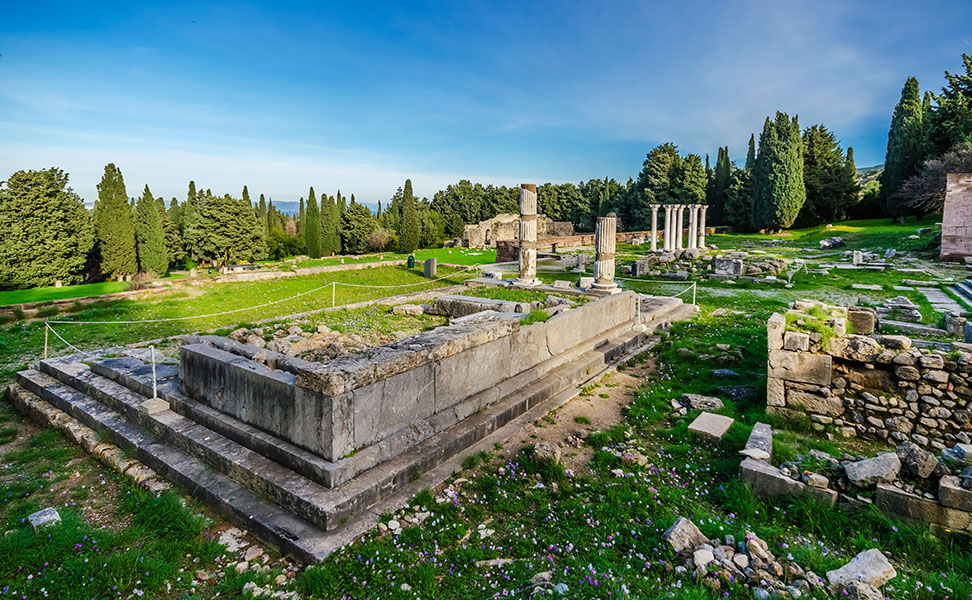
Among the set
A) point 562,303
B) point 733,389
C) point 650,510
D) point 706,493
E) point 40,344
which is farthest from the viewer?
point 562,303

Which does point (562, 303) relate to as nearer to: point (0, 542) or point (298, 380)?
point (298, 380)

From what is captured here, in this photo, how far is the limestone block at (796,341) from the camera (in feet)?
19.8

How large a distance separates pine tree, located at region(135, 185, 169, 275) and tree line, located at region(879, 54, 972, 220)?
4584cm

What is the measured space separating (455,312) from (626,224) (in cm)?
5001

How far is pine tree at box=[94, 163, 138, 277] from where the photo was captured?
976 inches

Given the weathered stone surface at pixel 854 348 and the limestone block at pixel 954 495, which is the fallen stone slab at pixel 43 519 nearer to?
the limestone block at pixel 954 495

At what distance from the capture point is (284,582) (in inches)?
137

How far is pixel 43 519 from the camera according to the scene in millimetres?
3977

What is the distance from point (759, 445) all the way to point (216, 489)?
5442 mm

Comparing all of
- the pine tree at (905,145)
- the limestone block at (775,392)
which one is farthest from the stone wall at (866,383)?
the pine tree at (905,145)

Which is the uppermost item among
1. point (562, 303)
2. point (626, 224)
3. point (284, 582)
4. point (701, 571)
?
point (626, 224)

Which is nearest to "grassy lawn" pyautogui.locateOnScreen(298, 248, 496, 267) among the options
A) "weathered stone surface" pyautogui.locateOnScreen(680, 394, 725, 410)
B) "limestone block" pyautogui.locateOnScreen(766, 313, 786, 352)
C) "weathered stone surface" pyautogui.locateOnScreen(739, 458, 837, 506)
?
"weathered stone surface" pyautogui.locateOnScreen(680, 394, 725, 410)

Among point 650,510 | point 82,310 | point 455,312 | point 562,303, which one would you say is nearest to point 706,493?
point 650,510

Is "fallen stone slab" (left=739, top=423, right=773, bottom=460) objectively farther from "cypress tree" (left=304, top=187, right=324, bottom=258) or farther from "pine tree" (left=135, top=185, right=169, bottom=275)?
"cypress tree" (left=304, top=187, right=324, bottom=258)
